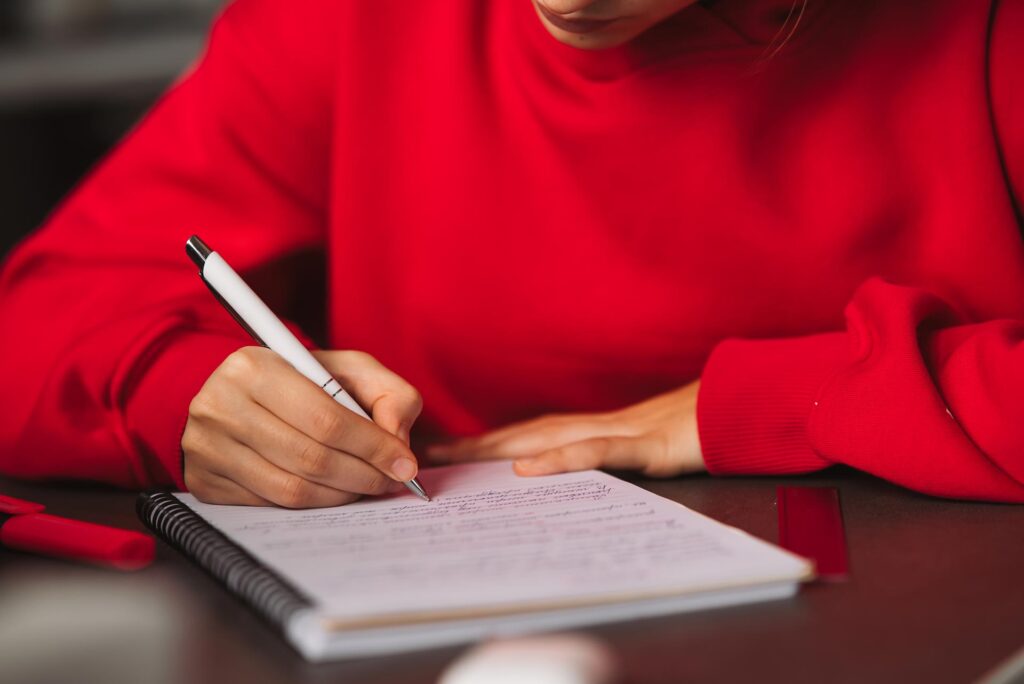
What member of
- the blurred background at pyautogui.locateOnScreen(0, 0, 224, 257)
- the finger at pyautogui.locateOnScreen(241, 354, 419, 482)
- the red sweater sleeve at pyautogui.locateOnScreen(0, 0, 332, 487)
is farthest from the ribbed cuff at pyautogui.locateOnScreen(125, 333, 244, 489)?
the blurred background at pyautogui.locateOnScreen(0, 0, 224, 257)

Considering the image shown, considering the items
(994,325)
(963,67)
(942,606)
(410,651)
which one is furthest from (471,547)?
(963,67)

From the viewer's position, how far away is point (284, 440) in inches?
25.5

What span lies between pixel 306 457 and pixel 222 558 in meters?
0.10

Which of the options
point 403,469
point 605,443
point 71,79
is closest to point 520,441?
point 605,443

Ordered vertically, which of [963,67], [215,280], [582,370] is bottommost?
[582,370]

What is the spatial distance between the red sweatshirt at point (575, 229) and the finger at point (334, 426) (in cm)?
12

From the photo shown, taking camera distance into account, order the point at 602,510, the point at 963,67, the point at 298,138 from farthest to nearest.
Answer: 1. the point at 298,138
2. the point at 963,67
3. the point at 602,510

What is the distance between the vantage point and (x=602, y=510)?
63 cm

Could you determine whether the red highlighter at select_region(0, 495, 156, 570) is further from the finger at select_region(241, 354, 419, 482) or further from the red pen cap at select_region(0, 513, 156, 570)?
the finger at select_region(241, 354, 419, 482)

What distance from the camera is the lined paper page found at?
1.61 ft

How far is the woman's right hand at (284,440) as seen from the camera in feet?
2.11

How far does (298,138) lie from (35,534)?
0.48 metres

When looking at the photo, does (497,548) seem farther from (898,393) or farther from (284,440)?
(898,393)

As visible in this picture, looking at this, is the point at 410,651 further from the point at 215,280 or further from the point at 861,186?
the point at 861,186
